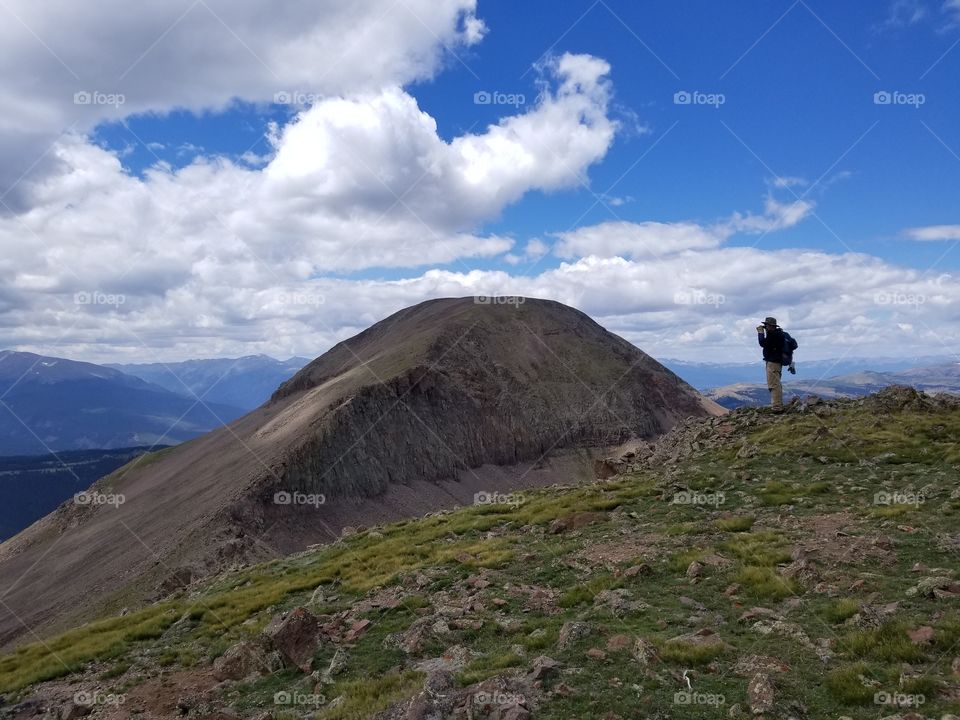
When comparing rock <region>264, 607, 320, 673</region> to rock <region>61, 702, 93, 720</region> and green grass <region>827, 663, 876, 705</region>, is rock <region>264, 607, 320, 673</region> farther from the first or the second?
green grass <region>827, 663, 876, 705</region>

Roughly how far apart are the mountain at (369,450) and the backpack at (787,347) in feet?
105

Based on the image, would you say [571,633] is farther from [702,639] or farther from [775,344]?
[775,344]

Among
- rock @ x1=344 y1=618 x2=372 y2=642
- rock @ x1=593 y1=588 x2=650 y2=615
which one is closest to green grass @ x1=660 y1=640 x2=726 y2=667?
rock @ x1=593 y1=588 x2=650 y2=615

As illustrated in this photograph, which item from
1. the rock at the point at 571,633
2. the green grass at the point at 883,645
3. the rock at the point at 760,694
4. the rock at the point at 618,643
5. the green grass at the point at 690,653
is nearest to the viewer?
the rock at the point at 760,694

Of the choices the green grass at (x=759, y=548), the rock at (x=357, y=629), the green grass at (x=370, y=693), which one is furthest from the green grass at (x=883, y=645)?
the rock at (x=357, y=629)

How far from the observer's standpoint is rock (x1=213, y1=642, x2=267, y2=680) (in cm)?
1317

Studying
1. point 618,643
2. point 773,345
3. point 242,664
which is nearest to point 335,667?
point 242,664

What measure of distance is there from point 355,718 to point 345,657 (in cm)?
287

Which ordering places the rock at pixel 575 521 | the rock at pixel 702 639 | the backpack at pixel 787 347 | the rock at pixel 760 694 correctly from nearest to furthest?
the rock at pixel 760 694 < the rock at pixel 702 639 < the rock at pixel 575 521 < the backpack at pixel 787 347

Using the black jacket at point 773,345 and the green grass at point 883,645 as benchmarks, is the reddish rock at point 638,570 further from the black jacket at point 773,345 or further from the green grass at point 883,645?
the black jacket at point 773,345

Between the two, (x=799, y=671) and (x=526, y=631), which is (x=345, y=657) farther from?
(x=799, y=671)

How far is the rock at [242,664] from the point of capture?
13172 millimetres

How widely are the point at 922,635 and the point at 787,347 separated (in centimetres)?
2056

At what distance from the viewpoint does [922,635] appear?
930cm
